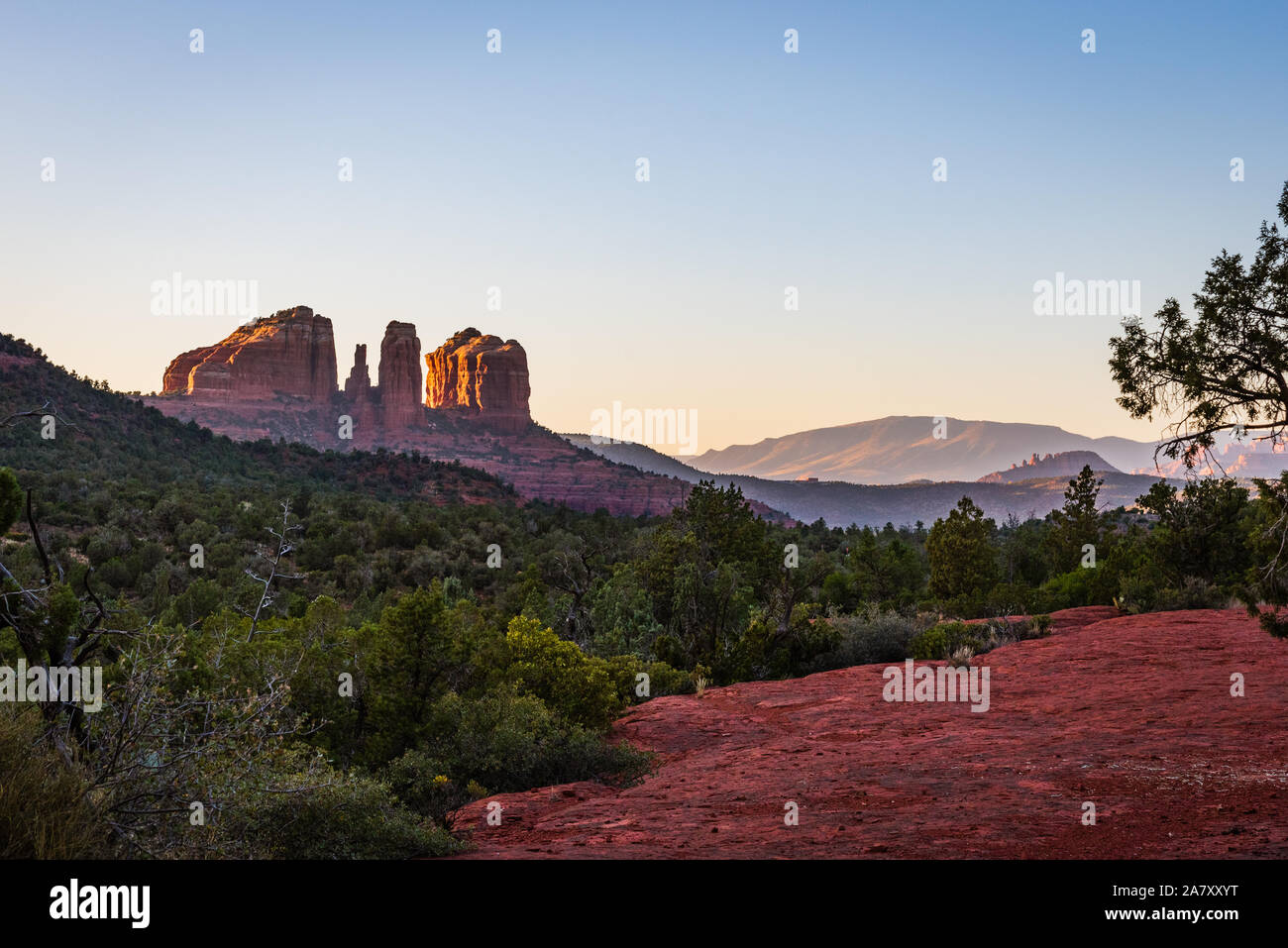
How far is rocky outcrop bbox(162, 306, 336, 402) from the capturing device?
13262cm

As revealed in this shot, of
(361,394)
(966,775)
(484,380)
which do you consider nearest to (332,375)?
(361,394)

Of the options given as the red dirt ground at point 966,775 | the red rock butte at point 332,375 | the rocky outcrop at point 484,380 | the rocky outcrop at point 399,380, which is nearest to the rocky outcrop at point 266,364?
the red rock butte at point 332,375

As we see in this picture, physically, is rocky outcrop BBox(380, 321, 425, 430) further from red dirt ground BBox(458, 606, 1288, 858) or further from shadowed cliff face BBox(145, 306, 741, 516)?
red dirt ground BBox(458, 606, 1288, 858)

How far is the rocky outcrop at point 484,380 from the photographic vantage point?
141 metres

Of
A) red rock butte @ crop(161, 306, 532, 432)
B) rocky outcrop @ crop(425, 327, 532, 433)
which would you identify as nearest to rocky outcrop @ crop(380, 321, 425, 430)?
red rock butte @ crop(161, 306, 532, 432)

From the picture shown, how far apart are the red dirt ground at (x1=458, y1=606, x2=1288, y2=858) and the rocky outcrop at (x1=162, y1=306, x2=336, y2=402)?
437 feet

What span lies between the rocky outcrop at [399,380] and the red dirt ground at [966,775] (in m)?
126

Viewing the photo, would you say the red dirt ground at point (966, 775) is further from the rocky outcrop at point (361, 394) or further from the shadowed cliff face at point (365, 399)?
the rocky outcrop at point (361, 394)

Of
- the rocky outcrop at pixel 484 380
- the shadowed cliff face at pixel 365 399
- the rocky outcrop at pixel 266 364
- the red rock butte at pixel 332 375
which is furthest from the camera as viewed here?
the rocky outcrop at pixel 484 380
